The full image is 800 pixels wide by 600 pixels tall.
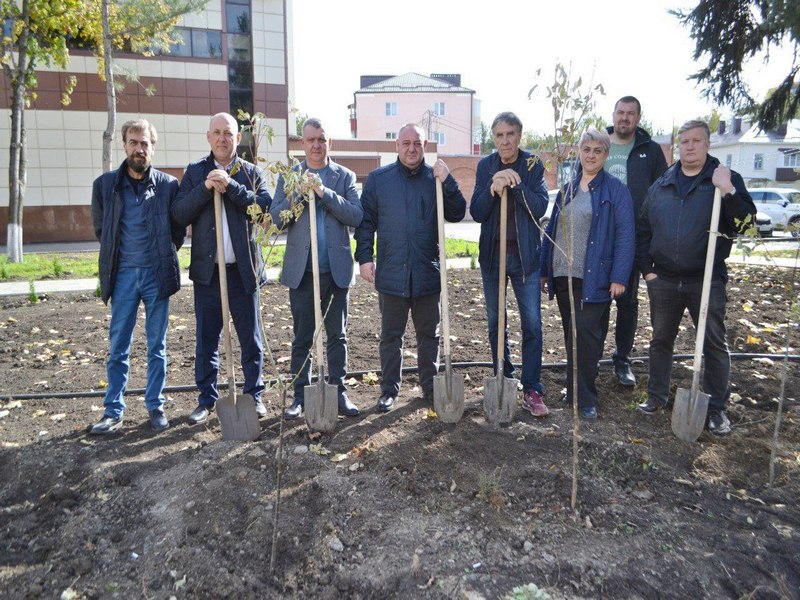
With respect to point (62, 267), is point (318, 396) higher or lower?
lower

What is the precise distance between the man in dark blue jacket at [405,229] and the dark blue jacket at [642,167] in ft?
4.59

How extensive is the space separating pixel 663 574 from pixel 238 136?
3.55 meters

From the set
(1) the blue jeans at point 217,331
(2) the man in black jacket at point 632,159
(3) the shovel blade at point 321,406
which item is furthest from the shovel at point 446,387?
(2) the man in black jacket at point 632,159

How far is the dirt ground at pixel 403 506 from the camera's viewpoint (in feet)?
8.71

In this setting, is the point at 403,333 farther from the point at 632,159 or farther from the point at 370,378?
the point at 632,159

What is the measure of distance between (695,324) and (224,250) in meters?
3.18

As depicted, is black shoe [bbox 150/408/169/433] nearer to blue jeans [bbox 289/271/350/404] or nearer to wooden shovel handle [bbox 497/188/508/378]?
blue jeans [bbox 289/271/350/404]

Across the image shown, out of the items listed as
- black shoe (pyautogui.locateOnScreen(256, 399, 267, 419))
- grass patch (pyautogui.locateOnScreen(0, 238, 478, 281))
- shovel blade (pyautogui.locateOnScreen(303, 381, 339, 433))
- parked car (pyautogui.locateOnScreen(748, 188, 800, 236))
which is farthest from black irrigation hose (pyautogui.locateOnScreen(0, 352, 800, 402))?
parked car (pyautogui.locateOnScreen(748, 188, 800, 236))

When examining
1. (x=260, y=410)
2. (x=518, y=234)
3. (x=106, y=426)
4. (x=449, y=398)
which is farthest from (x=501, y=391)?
(x=106, y=426)

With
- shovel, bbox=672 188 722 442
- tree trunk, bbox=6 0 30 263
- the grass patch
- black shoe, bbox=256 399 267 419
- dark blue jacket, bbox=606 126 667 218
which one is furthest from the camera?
tree trunk, bbox=6 0 30 263

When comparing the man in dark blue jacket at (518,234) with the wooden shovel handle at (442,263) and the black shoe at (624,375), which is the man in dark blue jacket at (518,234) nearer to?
the wooden shovel handle at (442,263)

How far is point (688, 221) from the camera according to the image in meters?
4.01

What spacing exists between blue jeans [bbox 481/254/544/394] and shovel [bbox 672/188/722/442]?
0.92 meters

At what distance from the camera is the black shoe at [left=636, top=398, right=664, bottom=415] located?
4371mm
